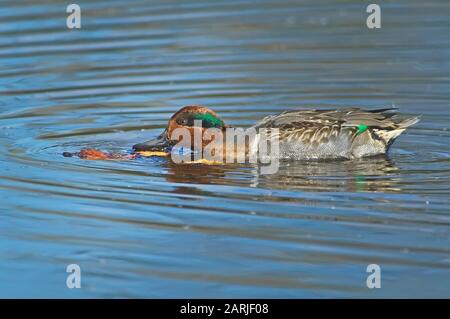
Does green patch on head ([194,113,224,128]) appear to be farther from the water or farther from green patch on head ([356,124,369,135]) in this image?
green patch on head ([356,124,369,135])

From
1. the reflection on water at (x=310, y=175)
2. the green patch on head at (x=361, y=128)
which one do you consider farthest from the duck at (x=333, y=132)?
the reflection on water at (x=310, y=175)

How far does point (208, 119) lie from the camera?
33.3 ft

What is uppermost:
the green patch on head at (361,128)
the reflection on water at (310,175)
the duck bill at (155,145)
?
the green patch on head at (361,128)

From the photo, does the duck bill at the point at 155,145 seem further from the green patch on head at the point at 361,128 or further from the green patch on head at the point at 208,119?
the green patch on head at the point at 361,128

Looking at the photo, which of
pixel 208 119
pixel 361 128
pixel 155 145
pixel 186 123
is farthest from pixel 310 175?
pixel 155 145

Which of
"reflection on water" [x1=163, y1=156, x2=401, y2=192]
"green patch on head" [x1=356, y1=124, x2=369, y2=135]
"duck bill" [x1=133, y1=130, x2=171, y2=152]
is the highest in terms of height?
"green patch on head" [x1=356, y1=124, x2=369, y2=135]

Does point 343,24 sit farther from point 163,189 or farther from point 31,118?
point 163,189

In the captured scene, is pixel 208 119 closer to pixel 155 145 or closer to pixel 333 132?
pixel 155 145

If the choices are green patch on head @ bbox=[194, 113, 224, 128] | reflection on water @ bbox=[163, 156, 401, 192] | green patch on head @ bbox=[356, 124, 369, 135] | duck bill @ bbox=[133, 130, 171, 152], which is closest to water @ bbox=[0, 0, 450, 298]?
reflection on water @ bbox=[163, 156, 401, 192]

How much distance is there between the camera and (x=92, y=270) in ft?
22.9

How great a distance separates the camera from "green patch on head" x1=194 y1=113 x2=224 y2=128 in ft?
33.3

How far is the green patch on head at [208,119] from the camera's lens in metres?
10.1

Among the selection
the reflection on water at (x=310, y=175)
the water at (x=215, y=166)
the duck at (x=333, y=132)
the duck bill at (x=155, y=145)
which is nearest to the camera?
the water at (x=215, y=166)
